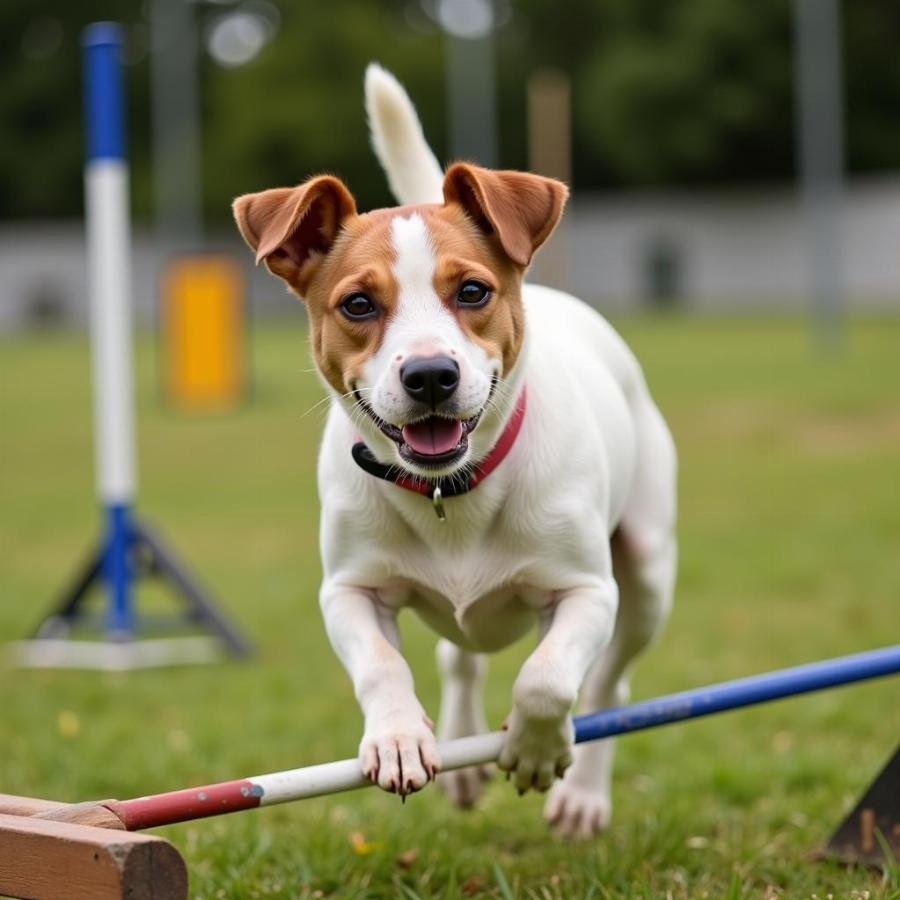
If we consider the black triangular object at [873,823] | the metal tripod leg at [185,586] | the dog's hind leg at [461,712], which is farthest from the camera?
the metal tripod leg at [185,586]

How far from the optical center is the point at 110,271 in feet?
24.0

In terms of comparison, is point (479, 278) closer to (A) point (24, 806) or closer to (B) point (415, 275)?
(B) point (415, 275)

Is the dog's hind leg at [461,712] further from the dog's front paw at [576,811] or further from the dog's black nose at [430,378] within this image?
the dog's black nose at [430,378]

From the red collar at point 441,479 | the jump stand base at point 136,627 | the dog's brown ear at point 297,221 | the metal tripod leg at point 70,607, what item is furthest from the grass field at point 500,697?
the dog's brown ear at point 297,221

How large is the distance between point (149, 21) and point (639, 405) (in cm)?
6004

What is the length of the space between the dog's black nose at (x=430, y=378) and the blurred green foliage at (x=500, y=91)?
47797 mm

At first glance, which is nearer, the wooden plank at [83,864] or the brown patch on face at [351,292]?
the wooden plank at [83,864]

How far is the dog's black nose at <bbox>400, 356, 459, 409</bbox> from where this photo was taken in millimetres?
3365

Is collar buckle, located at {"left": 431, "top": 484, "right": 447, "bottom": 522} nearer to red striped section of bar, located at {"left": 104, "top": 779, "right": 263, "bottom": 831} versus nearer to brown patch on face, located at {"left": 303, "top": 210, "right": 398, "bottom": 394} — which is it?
brown patch on face, located at {"left": 303, "top": 210, "right": 398, "bottom": 394}

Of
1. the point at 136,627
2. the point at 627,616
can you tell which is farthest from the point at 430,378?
the point at 136,627

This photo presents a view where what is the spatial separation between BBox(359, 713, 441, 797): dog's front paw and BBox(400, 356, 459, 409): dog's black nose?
0.73m

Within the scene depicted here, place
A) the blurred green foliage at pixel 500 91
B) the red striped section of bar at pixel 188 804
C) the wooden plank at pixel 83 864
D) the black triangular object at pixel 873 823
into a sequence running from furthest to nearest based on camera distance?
1. the blurred green foliage at pixel 500 91
2. the black triangular object at pixel 873 823
3. the red striped section of bar at pixel 188 804
4. the wooden plank at pixel 83 864

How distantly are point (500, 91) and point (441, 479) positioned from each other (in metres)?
53.9

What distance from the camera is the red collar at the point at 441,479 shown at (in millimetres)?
3705
